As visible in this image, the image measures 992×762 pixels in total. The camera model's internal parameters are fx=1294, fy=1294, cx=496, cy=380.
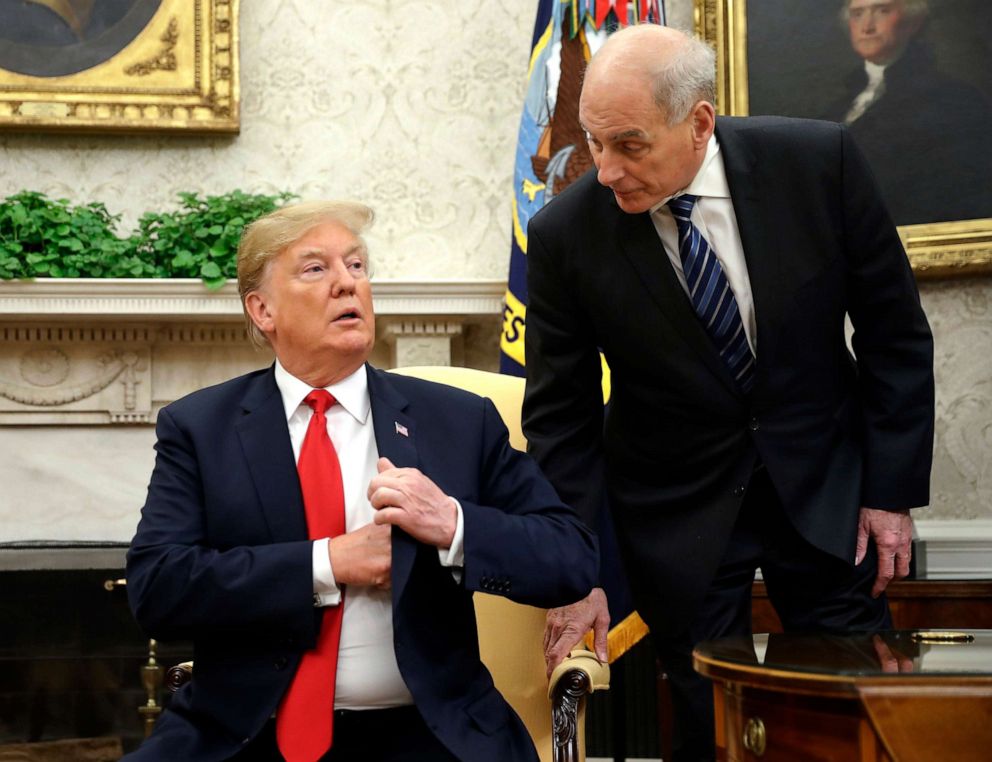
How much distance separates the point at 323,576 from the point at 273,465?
0.24 m

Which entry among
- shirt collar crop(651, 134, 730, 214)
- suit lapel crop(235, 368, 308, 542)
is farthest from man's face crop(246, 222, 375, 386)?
shirt collar crop(651, 134, 730, 214)

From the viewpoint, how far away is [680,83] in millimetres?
2305

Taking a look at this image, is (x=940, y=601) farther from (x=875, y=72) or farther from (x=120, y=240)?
(x=120, y=240)

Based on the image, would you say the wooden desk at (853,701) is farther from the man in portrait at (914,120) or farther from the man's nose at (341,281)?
the man in portrait at (914,120)

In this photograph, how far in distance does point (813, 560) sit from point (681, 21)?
3.11 meters

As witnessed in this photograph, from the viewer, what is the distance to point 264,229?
237 cm

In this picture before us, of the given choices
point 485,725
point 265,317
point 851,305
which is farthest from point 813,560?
point 265,317

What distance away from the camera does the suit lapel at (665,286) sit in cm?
242

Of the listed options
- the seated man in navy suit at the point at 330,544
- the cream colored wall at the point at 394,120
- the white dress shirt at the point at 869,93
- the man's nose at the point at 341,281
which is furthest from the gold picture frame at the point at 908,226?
the man's nose at the point at 341,281

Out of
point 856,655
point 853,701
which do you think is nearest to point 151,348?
point 856,655

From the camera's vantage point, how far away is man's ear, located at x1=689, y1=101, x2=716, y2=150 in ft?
7.74

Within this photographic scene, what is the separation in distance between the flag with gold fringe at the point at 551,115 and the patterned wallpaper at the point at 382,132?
1.49ft

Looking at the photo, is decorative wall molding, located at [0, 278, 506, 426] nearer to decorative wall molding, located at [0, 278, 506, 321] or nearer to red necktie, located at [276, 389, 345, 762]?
decorative wall molding, located at [0, 278, 506, 321]

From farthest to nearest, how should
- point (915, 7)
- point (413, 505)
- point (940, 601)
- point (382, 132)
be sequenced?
point (382, 132), point (915, 7), point (940, 601), point (413, 505)
